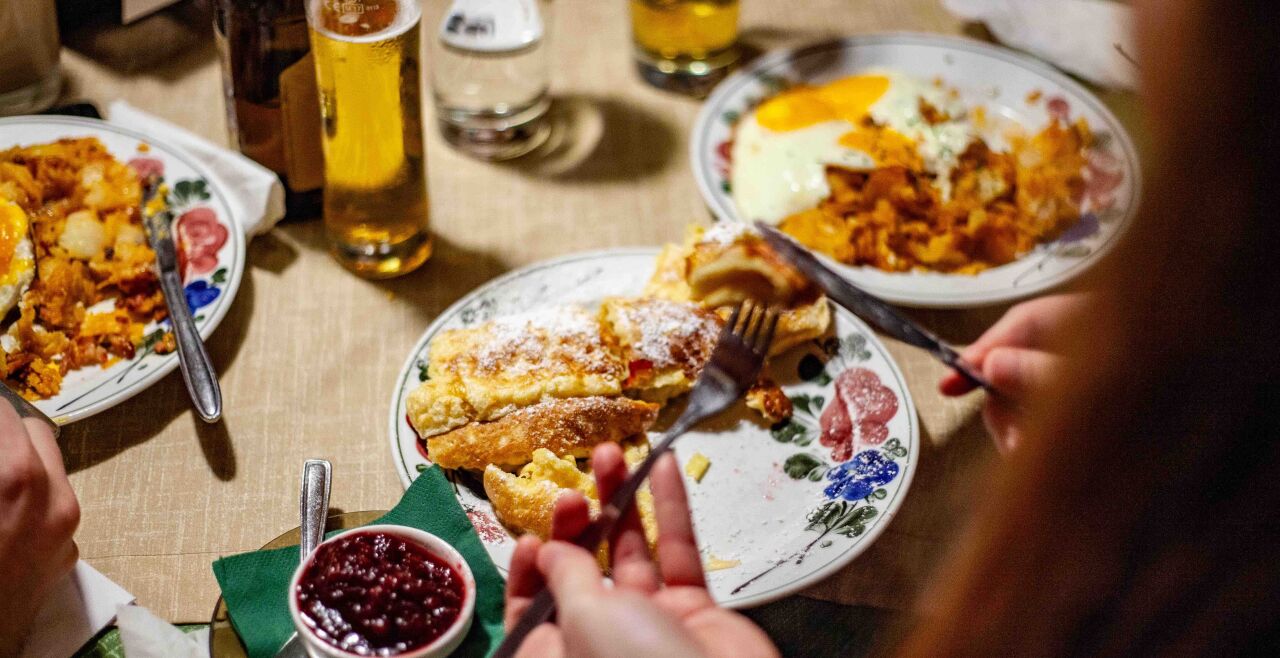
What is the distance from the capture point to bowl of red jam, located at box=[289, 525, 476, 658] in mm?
1141

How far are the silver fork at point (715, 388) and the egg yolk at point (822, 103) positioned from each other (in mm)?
729

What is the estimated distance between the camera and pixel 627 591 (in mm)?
1005

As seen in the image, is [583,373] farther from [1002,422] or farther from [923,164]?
[923,164]

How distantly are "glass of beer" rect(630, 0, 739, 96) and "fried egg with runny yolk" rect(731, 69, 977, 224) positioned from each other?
0.21 metres

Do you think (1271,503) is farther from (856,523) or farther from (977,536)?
(856,523)

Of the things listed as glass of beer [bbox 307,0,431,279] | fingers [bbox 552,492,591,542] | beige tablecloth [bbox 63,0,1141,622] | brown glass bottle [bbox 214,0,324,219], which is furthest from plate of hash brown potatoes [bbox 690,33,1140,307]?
fingers [bbox 552,492,591,542]

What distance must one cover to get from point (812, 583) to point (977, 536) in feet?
1.79

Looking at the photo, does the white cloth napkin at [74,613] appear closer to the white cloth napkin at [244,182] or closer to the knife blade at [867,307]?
the white cloth napkin at [244,182]

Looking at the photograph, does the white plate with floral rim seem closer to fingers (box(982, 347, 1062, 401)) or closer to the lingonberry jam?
the lingonberry jam

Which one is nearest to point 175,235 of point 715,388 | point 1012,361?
point 715,388

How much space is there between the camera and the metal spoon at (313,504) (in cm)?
130

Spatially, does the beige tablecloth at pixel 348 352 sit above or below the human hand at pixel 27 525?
below

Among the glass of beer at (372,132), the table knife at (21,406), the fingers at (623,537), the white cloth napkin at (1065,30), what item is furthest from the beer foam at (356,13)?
the white cloth napkin at (1065,30)

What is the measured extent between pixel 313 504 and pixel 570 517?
0.42m
